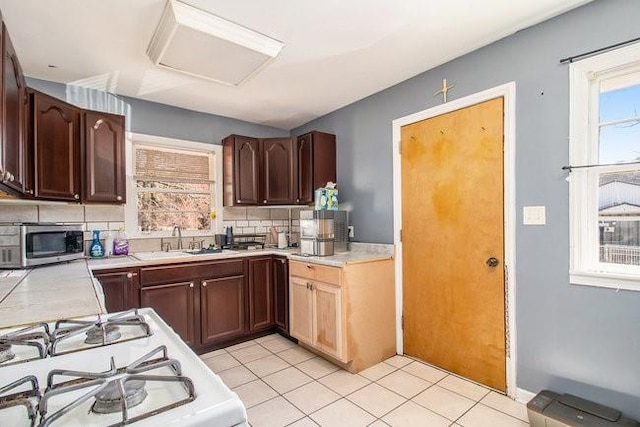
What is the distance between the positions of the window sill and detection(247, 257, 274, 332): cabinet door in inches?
97.4

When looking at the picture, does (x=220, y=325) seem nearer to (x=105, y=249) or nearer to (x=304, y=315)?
(x=304, y=315)

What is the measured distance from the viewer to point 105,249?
2.90m

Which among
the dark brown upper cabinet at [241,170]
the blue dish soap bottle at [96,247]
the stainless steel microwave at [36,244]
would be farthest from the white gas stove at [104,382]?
the dark brown upper cabinet at [241,170]

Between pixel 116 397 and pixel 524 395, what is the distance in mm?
2385

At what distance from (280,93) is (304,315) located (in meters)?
2.10

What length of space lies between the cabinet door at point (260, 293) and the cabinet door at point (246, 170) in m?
0.73

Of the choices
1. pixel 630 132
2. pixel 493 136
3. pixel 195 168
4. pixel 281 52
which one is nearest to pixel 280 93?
pixel 281 52

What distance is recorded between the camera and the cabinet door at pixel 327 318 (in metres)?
2.53

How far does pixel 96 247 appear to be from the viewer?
281cm

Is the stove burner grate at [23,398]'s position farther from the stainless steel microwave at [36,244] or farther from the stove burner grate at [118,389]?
the stainless steel microwave at [36,244]

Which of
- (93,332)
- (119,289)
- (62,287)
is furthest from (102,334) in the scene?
(119,289)

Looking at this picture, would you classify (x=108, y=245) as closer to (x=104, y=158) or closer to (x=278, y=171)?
(x=104, y=158)

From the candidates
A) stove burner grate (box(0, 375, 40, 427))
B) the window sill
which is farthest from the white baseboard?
stove burner grate (box(0, 375, 40, 427))

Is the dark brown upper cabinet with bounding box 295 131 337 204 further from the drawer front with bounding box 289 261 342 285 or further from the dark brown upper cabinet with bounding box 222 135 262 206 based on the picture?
the drawer front with bounding box 289 261 342 285
